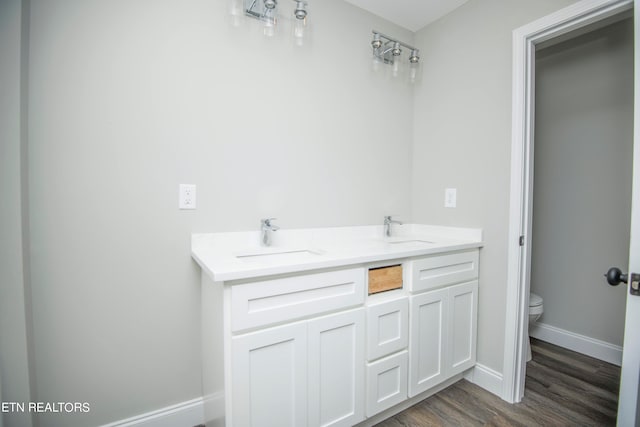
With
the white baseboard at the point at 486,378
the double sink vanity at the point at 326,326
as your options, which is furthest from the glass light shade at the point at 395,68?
the white baseboard at the point at 486,378

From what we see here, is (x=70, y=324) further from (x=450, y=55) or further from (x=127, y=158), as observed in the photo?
(x=450, y=55)

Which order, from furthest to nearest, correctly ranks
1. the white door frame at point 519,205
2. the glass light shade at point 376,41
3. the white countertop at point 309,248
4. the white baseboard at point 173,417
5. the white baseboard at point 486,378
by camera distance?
1. the glass light shade at point 376,41
2. the white baseboard at point 486,378
3. the white door frame at point 519,205
4. the white baseboard at point 173,417
5. the white countertop at point 309,248

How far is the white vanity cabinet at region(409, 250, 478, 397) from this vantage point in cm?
148

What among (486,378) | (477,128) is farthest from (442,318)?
(477,128)

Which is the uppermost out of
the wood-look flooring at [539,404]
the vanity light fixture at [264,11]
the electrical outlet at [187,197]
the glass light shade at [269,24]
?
the vanity light fixture at [264,11]

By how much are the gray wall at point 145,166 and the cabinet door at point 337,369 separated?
0.64 meters

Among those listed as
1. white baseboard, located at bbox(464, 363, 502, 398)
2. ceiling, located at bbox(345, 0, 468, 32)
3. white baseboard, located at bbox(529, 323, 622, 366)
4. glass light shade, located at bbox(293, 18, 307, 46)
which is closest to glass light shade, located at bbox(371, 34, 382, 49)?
ceiling, located at bbox(345, 0, 468, 32)

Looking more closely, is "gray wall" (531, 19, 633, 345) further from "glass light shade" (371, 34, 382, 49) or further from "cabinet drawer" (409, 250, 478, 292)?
"glass light shade" (371, 34, 382, 49)

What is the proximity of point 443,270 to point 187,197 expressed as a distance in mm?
1395

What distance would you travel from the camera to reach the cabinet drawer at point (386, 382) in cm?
132

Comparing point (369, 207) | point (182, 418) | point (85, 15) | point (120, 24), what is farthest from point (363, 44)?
point (182, 418)

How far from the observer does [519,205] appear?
1.58 metres

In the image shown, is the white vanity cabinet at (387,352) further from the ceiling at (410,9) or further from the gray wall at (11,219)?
the ceiling at (410,9)

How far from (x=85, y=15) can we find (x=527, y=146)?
217 centimetres
